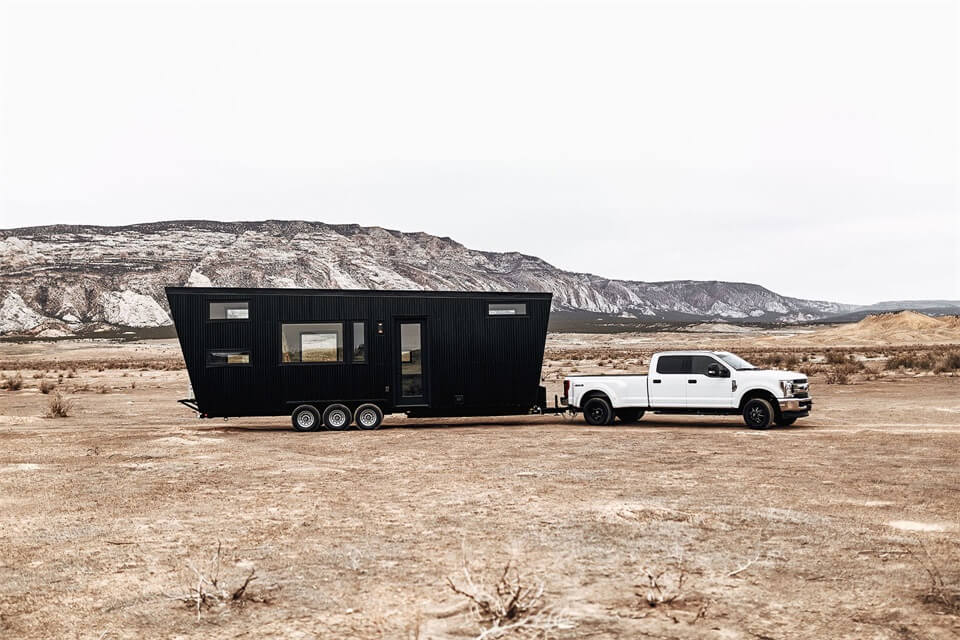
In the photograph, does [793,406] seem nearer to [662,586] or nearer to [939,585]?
[939,585]

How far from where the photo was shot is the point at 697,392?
65.9ft

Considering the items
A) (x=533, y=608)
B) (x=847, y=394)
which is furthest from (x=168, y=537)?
(x=847, y=394)

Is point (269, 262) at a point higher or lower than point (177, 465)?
higher

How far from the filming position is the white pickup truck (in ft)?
63.6

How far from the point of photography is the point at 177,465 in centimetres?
1414

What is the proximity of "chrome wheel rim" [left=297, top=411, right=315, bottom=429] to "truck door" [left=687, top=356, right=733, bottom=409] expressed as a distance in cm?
901

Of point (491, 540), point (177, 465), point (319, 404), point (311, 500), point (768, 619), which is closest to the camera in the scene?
point (768, 619)

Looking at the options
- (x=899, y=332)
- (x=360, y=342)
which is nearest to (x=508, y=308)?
(x=360, y=342)

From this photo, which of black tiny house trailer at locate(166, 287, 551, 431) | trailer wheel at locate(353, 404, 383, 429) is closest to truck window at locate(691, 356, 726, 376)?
black tiny house trailer at locate(166, 287, 551, 431)

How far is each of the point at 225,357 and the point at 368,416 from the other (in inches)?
141

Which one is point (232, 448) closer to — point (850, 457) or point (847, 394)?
point (850, 457)

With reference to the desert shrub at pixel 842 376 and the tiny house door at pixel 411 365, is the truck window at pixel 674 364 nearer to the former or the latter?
the tiny house door at pixel 411 365

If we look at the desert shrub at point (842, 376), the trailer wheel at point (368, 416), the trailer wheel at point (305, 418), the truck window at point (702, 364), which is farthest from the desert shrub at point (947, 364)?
the trailer wheel at point (305, 418)

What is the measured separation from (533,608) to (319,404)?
46.9 feet
